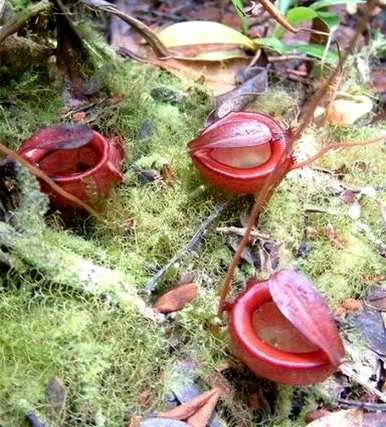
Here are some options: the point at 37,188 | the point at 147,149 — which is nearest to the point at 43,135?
the point at 37,188

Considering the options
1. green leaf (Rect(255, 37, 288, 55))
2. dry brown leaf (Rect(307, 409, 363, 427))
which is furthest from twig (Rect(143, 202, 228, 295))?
green leaf (Rect(255, 37, 288, 55))

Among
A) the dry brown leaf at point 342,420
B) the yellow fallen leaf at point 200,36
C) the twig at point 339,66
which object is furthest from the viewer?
the yellow fallen leaf at point 200,36

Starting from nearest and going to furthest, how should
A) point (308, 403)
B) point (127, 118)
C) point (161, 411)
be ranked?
point (161, 411) → point (308, 403) → point (127, 118)

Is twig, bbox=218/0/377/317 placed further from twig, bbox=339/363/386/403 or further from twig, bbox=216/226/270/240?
twig, bbox=339/363/386/403

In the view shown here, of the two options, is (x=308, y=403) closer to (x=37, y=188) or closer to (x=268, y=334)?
(x=268, y=334)

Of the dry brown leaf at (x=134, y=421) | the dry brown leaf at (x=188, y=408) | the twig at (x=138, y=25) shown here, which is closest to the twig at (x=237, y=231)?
the dry brown leaf at (x=188, y=408)

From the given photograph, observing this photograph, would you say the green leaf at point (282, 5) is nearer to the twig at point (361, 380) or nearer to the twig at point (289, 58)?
the twig at point (289, 58)

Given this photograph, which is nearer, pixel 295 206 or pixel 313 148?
pixel 295 206
